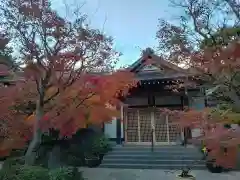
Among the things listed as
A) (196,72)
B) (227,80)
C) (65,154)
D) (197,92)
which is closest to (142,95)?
(197,92)

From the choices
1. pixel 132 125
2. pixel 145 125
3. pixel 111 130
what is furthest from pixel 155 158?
pixel 111 130

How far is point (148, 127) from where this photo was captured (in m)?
16.7

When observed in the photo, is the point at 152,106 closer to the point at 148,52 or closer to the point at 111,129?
the point at 111,129

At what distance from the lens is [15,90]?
10.9m

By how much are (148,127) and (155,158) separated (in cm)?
329

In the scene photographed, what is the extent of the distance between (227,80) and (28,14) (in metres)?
6.92

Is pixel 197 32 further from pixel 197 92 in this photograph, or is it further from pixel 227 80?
pixel 197 92

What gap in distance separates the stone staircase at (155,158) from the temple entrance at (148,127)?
1245mm

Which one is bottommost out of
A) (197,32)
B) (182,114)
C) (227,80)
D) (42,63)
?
(182,114)

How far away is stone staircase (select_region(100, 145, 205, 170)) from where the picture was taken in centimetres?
1284

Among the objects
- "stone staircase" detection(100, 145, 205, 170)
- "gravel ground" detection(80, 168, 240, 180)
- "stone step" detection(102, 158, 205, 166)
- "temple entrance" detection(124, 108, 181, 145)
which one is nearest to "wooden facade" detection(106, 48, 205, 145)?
"temple entrance" detection(124, 108, 181, 145)

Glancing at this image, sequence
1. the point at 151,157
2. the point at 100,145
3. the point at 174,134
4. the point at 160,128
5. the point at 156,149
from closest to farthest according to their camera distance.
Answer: the point at 151,157, the point at 100,145, the point at 156,149, the point at 174,134, the point at 160,128

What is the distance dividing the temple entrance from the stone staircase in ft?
4.09

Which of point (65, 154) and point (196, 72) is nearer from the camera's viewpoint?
point (196, 72)
